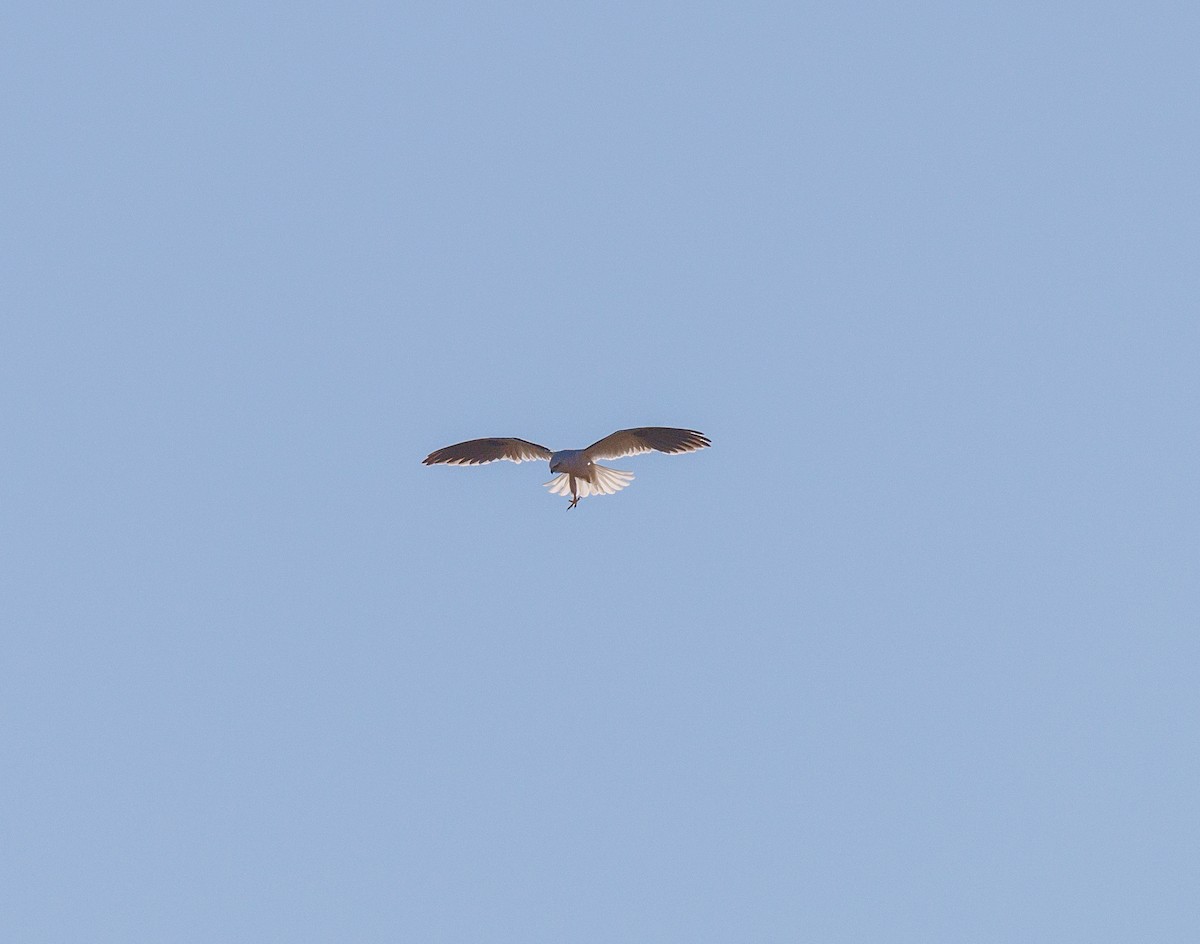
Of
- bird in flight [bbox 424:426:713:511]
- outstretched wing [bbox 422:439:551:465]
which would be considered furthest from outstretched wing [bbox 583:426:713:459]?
outstretched wing [bbox 422:439:551:465]

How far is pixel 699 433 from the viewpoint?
33094 millimetres

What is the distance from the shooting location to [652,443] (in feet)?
109

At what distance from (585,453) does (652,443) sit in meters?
1.31

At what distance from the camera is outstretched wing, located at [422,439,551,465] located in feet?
111

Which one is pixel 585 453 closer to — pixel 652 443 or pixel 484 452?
pixel 652 443

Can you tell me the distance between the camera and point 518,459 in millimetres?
34125

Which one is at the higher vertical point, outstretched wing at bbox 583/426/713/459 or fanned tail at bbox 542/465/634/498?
outstretched wing at bbox 583/426/713/459

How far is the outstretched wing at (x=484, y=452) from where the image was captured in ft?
111

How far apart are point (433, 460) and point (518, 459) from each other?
5.12 ft

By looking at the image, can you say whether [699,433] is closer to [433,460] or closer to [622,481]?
[622,481]

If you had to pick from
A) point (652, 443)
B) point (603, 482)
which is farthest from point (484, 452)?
point (652, 443)

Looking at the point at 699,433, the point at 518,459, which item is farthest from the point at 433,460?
the point at 699,433

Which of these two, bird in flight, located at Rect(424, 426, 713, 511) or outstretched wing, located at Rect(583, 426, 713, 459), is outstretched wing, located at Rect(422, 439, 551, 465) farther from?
outstretched wing, located at Rect(583, 426, 713, 459)

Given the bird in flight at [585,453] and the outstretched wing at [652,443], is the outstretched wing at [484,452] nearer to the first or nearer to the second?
the bird in flight at [585,453]
